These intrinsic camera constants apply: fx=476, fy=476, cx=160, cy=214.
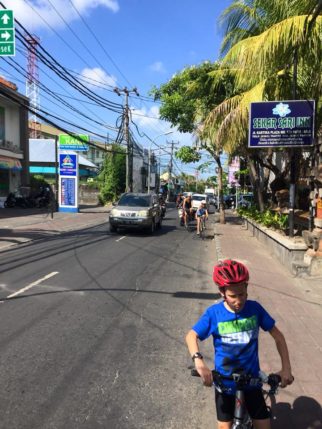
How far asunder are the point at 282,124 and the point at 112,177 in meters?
36.9

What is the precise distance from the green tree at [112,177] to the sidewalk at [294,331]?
35255 mm

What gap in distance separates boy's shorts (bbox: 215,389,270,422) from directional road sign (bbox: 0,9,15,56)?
11.5 meters

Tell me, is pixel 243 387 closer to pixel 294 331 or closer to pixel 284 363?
pixel 284 363

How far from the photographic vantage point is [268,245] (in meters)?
14.2

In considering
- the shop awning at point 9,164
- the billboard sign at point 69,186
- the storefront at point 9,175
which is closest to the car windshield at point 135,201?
the billboard sign at point 69,186

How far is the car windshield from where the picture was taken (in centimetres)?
1992

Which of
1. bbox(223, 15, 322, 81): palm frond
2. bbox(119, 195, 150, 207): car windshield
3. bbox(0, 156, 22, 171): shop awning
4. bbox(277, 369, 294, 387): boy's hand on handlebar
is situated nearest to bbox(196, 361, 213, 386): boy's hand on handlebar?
bbox(277, 369, 294, 387): boy's hand on handlebar

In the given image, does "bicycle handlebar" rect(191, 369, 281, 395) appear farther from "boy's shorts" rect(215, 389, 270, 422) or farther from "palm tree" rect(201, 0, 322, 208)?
"palm tree" rect(201, 0, 322, 208)

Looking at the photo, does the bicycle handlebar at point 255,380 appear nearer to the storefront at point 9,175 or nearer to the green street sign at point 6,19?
the green street sign at point 6,19

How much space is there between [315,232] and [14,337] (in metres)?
6.91

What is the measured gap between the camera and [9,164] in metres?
32.1

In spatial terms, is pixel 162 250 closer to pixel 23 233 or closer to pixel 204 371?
pixel 23 233

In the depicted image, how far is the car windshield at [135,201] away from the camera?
19.9 metres

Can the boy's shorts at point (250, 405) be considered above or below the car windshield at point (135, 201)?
below
